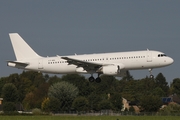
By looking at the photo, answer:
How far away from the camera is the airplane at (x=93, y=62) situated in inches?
2857

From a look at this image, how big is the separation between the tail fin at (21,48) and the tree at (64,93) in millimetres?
44331

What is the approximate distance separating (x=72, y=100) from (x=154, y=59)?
201ft

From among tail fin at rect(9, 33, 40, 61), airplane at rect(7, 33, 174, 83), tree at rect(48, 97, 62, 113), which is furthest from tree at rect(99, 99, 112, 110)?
airplane at rect(7, 33, 174, 83)

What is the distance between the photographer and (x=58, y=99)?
128 meters

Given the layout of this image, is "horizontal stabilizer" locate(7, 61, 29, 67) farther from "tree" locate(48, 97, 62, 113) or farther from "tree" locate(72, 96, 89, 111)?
"tree" locate(72, 96, 89, 111)

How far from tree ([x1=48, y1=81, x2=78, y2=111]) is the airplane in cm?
4677

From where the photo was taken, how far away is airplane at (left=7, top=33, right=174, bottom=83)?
72562 millimetres

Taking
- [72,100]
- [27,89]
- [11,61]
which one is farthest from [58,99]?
[11,61]

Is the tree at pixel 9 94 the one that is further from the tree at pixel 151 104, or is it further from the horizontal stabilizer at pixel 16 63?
the horizontal stabilizer at pixel 16 63

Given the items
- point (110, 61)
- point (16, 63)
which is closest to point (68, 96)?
point (16, 63)

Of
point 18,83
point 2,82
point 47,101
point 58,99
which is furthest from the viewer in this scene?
point 2,82

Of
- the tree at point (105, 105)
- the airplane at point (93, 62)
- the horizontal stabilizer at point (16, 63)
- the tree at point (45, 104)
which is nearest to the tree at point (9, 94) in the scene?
the tree at point (45, 104)

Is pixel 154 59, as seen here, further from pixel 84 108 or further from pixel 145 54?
pixel 84 108

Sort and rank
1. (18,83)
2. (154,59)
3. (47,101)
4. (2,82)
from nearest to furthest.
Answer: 1. (154,59)
2. (47,101)
3. (18,83)
4. (2,82)
